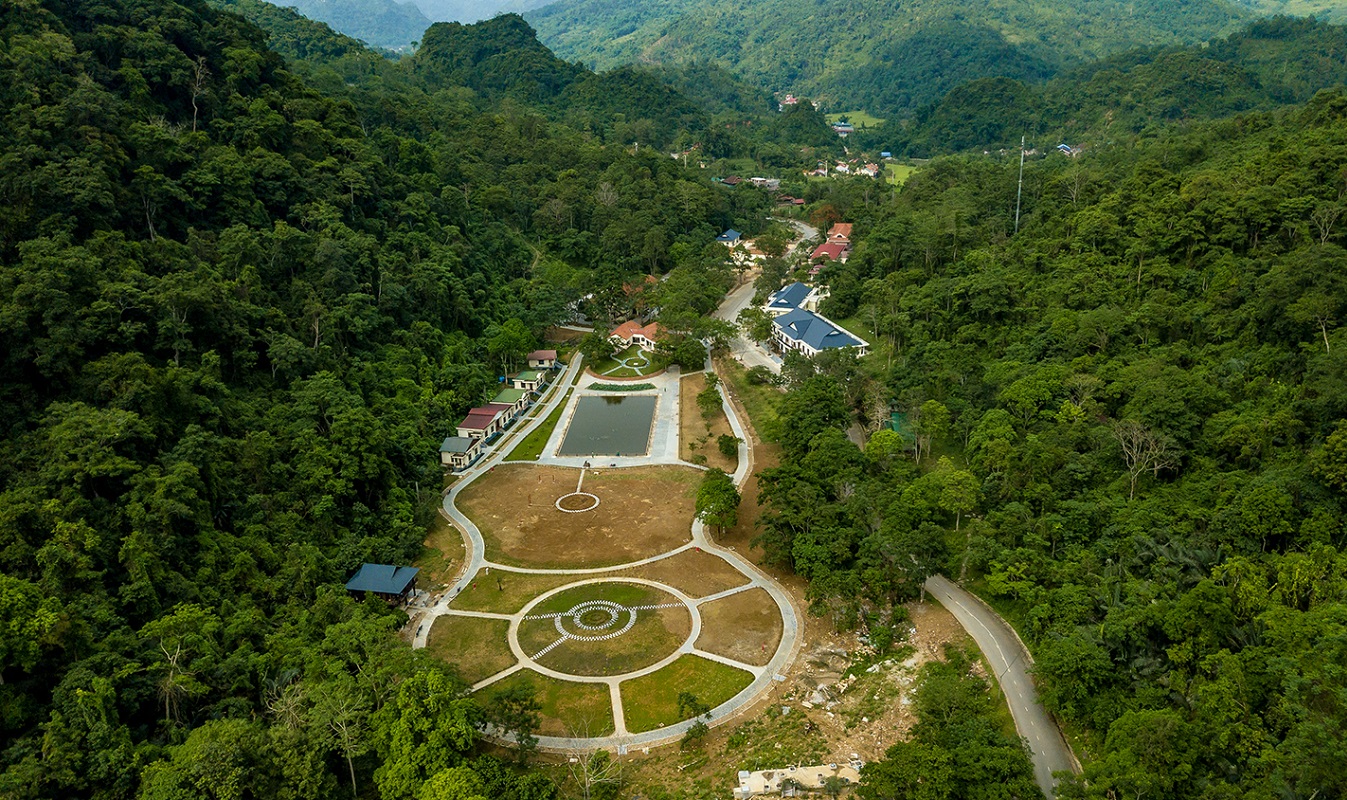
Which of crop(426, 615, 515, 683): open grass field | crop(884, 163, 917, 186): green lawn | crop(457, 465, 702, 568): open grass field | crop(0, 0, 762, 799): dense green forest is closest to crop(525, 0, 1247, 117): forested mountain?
crop(884, 163, 917, 186): green lawn

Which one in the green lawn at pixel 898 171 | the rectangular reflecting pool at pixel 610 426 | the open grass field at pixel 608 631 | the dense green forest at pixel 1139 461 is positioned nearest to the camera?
the dense green forest at pixel 1139 461

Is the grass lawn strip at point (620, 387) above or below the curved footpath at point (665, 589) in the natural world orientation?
above

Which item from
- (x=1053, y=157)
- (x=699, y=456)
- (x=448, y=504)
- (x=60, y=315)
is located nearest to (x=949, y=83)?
(x=1053, y=157)

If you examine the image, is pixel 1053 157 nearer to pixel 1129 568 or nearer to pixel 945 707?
pixel 1129 568

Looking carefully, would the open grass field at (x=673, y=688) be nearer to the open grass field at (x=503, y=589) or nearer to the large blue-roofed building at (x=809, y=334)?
the open grass field at (x=503, y=589)

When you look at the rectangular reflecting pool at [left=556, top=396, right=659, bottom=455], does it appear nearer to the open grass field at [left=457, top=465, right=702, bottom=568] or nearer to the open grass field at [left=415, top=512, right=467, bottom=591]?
the open grass field at [left=457, top=465, right=702, bottom=568]

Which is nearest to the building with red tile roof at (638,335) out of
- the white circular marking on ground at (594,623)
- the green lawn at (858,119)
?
the white circular marking on ground at (594,623)
